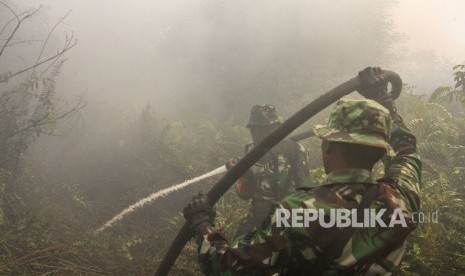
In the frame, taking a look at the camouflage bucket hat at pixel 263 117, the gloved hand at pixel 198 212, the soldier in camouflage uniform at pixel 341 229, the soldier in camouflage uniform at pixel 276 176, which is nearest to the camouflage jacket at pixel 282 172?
the soldier in camouflage uniform at pixel 276 176

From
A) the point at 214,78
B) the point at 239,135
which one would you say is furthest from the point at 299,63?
the point at 239,135

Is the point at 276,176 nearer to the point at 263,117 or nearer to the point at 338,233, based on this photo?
the point at 263,117

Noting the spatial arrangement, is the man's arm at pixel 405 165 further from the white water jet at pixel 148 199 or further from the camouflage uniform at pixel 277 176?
the white water jet at pixel 148 199

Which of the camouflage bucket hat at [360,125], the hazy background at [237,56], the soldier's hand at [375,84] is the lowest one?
the camouflage bucket hat at [360,125]

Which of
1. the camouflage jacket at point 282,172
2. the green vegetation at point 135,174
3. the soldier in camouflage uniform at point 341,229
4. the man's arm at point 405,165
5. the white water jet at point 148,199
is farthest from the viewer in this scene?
the white water jet at point 148,199

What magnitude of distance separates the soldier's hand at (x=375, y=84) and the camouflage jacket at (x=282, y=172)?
1541 millimetres

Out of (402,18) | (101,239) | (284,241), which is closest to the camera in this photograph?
(284,241)

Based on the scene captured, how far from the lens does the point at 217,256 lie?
1.94 meters

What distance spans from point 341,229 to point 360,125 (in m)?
0.51

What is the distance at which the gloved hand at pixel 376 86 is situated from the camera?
93.4 inches

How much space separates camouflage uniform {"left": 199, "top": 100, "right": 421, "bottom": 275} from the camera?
1.71 meters

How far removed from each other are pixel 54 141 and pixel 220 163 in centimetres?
400

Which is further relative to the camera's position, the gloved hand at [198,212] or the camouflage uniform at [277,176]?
the camouflage uniform at [277,176]

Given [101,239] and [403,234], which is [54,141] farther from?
[403,234]
